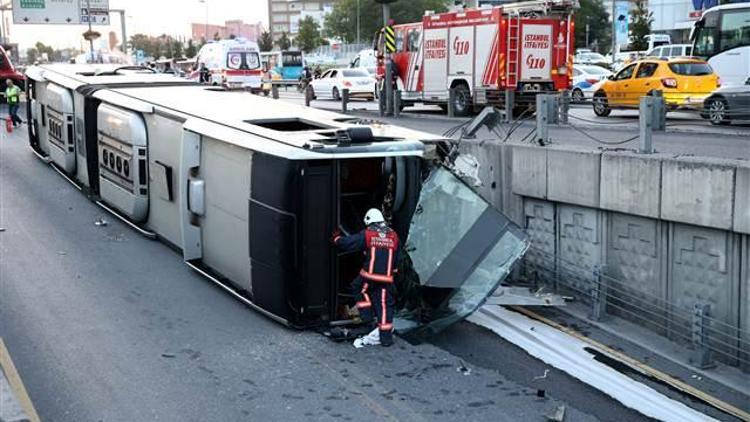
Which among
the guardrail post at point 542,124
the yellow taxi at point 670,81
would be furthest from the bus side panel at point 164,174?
the yellow taxi at point 670,81

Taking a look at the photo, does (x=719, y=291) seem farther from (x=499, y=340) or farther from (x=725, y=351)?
(x=499, y=340)

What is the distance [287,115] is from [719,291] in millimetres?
5805

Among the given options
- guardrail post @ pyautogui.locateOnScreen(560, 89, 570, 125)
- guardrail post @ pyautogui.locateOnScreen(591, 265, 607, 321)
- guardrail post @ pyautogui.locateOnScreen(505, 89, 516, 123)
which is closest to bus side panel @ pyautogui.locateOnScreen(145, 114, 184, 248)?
guardrail post @ pyautogui.locateOnScreen(591, 265, 607, 321)

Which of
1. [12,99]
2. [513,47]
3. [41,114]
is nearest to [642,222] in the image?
[513,47]

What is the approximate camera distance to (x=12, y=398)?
5598 millimetres

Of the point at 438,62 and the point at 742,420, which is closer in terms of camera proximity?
the point at 742,420

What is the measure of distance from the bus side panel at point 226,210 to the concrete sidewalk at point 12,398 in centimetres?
272

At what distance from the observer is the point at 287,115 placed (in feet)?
35.8

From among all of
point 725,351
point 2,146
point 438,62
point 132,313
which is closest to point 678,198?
point 725,351

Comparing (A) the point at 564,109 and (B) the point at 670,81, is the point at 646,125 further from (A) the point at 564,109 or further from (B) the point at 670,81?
(B) the point at 670,81

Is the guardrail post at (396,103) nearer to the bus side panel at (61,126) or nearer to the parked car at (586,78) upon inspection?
the parked car at (586,78)

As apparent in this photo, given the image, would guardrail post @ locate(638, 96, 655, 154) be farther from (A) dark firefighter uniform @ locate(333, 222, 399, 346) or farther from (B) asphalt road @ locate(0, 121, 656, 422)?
(A) dark firefighter uniform @ locate(333, 222, 399, 346)

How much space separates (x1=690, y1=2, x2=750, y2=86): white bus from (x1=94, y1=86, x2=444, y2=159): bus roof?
1898cm

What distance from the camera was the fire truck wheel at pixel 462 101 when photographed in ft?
78.3
